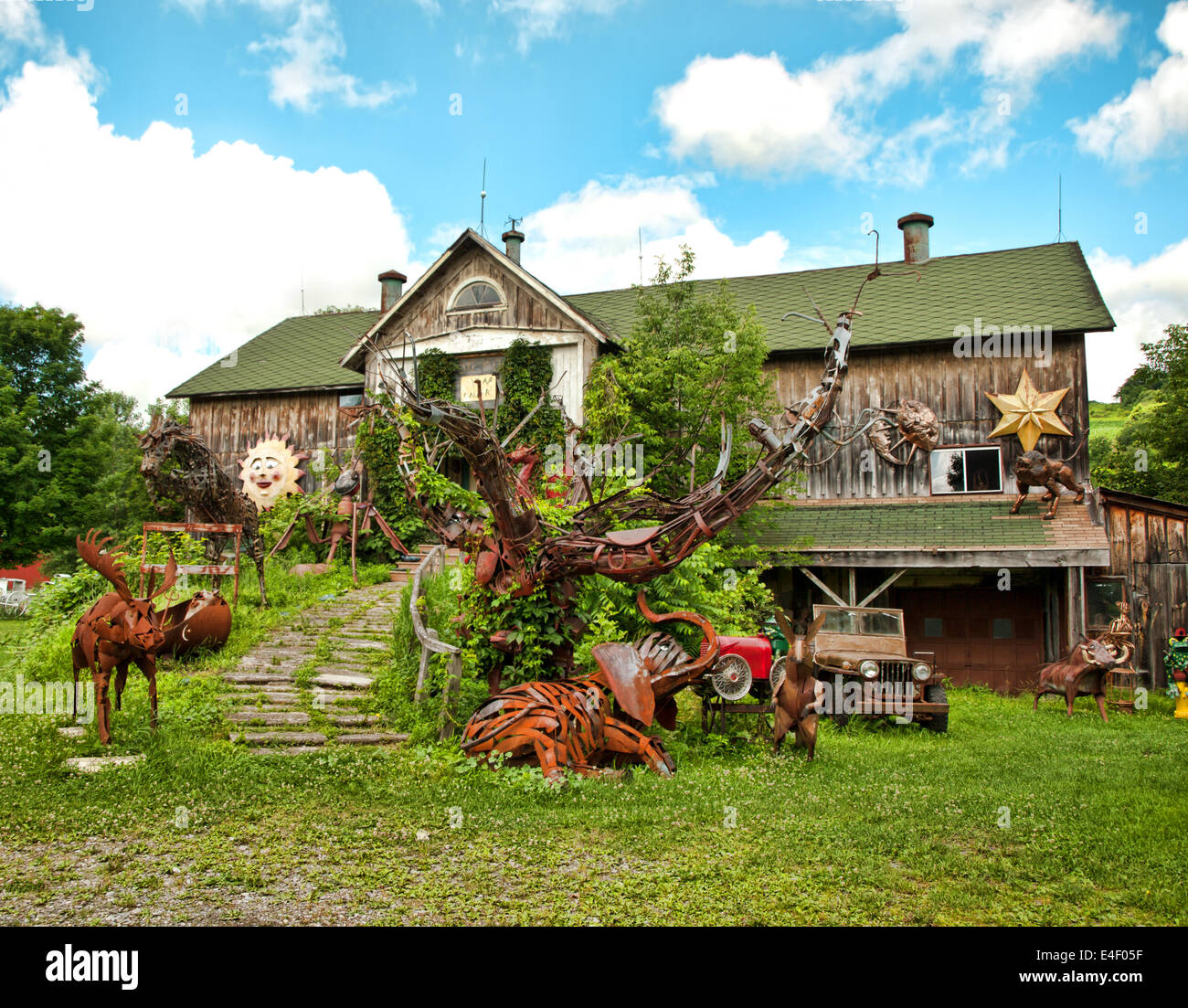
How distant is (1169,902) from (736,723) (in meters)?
5.85

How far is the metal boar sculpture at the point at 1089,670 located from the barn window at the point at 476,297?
13498mm

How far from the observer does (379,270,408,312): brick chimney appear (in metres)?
23.8

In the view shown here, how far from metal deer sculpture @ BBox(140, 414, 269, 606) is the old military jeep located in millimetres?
9233

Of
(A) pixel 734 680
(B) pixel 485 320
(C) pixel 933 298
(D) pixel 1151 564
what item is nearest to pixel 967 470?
(D) pixel 1151 564

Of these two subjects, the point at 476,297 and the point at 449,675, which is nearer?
the point at 449,675

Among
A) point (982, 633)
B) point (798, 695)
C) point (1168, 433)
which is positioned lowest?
point (982, 633)

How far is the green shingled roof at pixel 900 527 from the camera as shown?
14523 millimetres

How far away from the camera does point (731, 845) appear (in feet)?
17.8

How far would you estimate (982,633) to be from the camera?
54.5 ft

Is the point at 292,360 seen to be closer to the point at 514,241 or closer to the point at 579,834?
the point at 514,241

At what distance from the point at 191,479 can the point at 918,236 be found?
1780 centimetres

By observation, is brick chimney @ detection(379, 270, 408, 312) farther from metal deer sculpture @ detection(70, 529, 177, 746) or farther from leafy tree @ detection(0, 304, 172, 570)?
metal deer sculpture @ detection(70, 529, 177, 746)

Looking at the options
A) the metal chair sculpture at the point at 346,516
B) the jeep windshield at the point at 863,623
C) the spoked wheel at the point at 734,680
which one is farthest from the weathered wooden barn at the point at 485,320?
the spoked wheel at the point at 734,680

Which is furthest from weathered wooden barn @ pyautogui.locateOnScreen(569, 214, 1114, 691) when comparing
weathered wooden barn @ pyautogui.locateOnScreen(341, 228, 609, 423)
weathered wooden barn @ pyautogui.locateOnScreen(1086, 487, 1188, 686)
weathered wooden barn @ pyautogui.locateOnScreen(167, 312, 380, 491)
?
weathered wooden barn @ pyautogui.locateOnScreen(167, 312, 380, 491)
